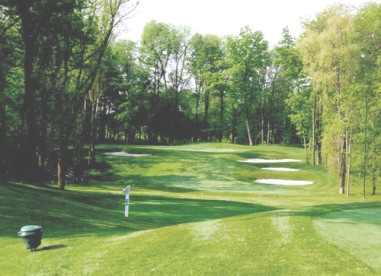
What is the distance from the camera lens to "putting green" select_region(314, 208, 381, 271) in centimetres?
958

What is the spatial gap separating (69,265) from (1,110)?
27479 millimetres

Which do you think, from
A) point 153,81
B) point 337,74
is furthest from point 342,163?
point 153,81

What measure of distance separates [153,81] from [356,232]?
258 ft

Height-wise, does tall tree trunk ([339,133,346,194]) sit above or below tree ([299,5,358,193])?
below

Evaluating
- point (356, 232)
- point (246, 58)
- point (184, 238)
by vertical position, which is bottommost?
point (184, 238)

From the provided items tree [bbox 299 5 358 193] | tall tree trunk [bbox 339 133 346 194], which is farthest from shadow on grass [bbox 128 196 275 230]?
tree [bbox 299 5 358 193]

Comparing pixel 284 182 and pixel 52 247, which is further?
pixel 284 182

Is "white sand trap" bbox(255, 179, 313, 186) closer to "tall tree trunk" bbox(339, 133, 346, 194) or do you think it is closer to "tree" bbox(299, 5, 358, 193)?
"tree" bbox(299, 5, 358, 193)

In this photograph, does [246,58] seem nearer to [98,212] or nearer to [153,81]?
[153,81]

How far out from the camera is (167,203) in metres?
25.2

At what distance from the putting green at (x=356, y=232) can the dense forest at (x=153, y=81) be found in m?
19.9

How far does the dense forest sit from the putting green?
19873mm

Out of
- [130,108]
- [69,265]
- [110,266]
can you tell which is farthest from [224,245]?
[130,108]

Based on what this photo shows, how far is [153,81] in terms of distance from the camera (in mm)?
87188
